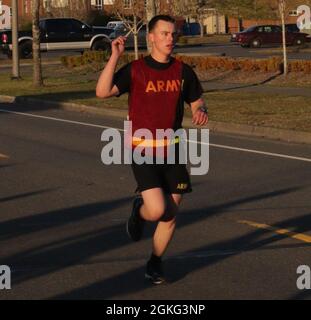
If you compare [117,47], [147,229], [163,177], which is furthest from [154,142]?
[147,229]

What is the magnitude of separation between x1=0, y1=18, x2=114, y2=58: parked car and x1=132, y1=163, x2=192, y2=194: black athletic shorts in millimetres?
48159

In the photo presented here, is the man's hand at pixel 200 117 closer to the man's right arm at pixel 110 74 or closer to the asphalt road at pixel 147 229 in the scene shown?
the man's right arm at pixel 110 74

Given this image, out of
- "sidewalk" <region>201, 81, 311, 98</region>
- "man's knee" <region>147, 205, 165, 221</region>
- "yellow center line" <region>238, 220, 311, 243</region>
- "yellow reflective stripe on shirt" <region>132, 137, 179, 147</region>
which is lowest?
"yellow center line" <region>238, 220, 311, 243</region>

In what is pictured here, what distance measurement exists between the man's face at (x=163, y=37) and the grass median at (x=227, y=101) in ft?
35.8

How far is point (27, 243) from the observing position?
9086 millimetres

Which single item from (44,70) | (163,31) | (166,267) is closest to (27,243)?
(166,267)

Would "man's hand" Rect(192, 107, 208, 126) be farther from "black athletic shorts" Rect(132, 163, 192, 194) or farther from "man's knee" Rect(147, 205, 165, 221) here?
"man's knee" Rect(147, 205, 165, 221)

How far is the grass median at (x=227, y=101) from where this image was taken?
784 inches

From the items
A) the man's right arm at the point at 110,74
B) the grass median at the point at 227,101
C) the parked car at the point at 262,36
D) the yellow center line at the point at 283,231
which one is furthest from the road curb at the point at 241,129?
the parked car at the point at 262,36

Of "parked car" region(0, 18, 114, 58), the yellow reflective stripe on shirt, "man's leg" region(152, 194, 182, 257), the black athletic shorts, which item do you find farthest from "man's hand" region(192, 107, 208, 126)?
"parked car" region(0, 18, 114, 58)

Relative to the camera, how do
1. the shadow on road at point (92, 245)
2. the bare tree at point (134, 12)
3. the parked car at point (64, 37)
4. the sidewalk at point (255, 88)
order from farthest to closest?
the parked car at point (64, 37)
the bare tree at point (134, 12)
the sidewalk at point (255, 88)
the shadow on road at point (92, 245)

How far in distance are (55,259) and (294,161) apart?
7.17m

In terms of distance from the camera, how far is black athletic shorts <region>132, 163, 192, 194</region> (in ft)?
24.2

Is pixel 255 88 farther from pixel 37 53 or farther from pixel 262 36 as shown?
pixel 262 36
